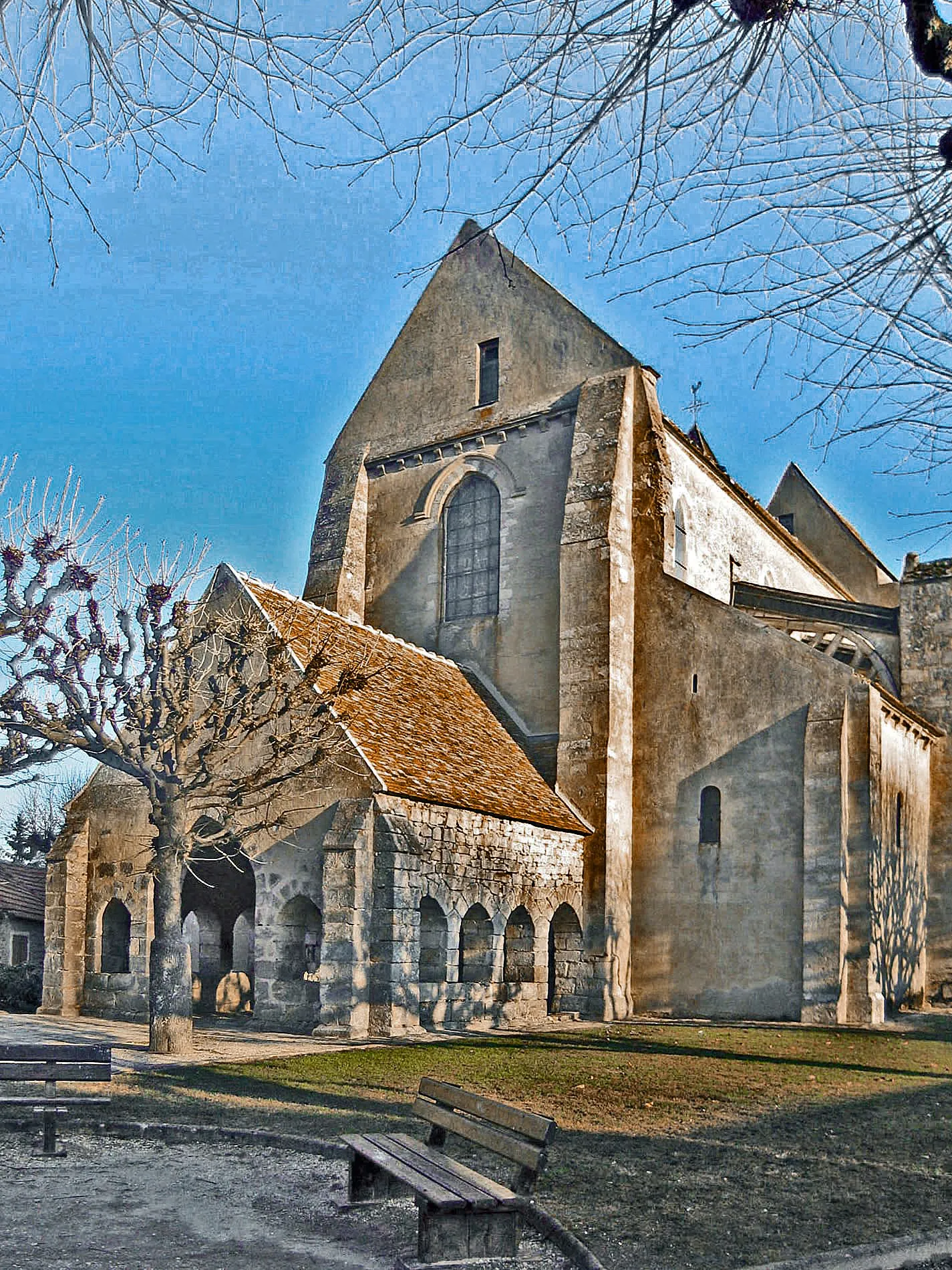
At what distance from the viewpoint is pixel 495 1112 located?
21.4 feet

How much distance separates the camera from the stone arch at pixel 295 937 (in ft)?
55.2

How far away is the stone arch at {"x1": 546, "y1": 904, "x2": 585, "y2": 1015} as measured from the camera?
66.5 ft

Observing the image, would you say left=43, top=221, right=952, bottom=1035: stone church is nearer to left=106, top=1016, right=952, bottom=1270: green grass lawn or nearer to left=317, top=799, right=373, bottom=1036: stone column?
left=317, top=799, right=373, bottom=1036: stone column

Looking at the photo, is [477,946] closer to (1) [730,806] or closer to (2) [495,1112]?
(1) [730,806]

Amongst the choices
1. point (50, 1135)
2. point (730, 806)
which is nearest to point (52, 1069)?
point (50, 1135)

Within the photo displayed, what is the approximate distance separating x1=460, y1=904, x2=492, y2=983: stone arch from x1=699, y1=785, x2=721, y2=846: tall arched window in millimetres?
5083

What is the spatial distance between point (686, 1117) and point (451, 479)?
16725mm

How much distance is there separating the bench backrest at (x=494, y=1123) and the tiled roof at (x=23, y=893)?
74.6 feet

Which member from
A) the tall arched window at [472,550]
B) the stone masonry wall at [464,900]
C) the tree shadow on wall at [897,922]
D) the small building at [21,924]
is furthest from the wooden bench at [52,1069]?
the small building at [21,924]

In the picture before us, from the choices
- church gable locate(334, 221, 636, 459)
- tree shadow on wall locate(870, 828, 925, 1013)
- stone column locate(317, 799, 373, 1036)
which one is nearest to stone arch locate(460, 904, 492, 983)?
stone column locate(317, 799, 373, 1036)

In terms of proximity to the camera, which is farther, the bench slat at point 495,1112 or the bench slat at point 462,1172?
the bench slat at point 495,1112

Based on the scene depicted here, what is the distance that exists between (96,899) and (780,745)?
11.8 meters

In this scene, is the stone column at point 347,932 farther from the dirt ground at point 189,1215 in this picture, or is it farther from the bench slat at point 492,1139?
the bench slat at point 492,1139

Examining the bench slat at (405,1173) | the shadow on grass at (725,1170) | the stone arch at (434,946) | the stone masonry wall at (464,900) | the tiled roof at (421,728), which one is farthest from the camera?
the tiled roof at (421,728)
